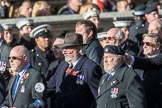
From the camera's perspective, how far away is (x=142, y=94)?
A: 11.5m

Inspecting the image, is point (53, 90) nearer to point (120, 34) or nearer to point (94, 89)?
point (94, 89)

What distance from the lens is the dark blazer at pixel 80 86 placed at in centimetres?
1237

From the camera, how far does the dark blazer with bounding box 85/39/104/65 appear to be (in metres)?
13.5

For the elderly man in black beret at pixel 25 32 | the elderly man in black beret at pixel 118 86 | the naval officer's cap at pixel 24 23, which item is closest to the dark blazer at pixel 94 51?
the elderly man in black beret at pixel 118 86

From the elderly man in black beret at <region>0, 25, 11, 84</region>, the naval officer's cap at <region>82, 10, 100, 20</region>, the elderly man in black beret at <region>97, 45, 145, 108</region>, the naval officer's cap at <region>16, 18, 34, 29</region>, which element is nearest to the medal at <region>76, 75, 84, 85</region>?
the elderly man in black beret at <region>97, 45, 145, 108</region>

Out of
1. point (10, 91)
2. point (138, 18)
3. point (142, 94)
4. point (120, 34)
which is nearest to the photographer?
point (142, 94)

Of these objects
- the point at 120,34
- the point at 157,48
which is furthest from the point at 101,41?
the point at 157,48

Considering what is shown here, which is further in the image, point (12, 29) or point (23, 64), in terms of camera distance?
point (12, 29)

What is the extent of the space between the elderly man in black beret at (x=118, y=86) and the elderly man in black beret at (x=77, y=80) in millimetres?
413

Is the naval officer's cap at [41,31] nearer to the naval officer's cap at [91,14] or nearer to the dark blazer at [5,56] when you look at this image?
the dark blazer at [5,56]

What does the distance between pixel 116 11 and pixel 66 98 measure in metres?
6.48

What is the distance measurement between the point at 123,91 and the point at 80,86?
3.15 ft

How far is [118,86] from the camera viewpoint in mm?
11703

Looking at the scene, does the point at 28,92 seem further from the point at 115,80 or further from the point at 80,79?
the point at 115,80
